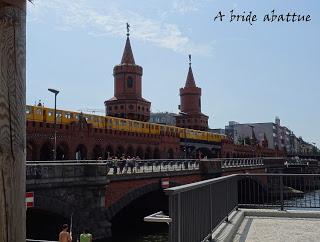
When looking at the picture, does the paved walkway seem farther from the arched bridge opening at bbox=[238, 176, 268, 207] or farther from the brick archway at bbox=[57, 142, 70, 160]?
the brick archway at bbox=[57, 142, 70, 160]

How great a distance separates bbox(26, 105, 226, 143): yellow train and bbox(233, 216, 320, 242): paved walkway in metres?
31.7

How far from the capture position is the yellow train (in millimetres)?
40219

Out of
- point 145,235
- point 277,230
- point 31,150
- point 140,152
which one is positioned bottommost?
point 145,235

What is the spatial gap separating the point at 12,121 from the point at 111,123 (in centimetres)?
5060

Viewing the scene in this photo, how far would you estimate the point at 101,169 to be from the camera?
22562 mm

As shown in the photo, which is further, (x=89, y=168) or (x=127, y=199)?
(x=127, y=199)

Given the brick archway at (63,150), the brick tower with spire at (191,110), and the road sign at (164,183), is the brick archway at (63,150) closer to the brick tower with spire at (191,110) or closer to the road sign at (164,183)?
the road sign at (164,183)

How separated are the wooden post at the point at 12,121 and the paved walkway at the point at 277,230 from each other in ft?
19.7

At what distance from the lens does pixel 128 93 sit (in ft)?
248

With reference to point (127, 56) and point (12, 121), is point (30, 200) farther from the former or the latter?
point (127, 56)

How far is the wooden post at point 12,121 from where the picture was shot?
2562 mm

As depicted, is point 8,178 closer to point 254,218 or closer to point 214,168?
point 254,218

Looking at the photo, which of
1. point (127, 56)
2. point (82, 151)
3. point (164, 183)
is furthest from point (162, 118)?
point (164, 183)

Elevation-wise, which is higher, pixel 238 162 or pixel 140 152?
pixel 140 152
